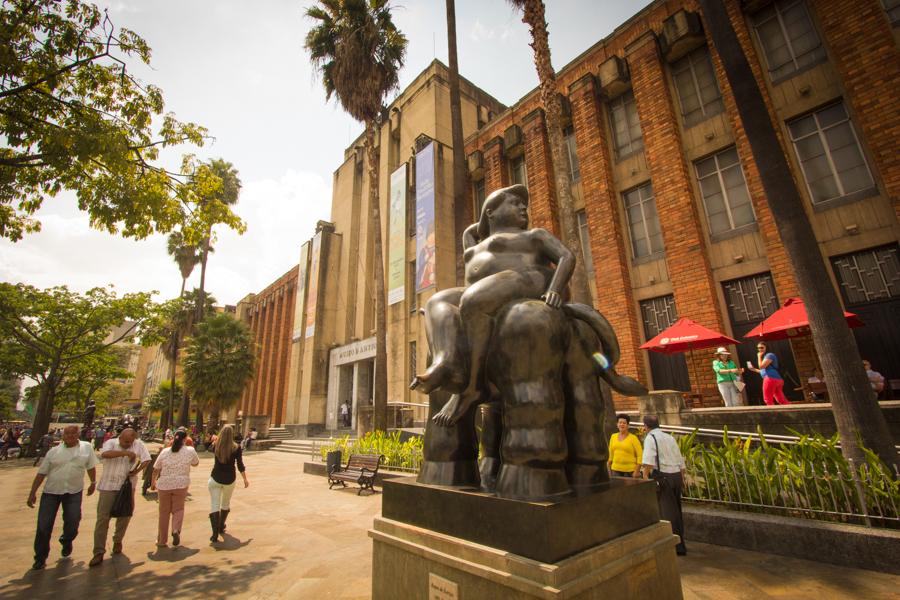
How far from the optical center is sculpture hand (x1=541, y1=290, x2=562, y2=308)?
7.66ft

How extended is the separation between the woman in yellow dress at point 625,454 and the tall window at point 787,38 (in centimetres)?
1123

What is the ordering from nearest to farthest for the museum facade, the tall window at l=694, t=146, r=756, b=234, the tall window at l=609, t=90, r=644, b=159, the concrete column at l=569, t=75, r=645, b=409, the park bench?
1. the park bench
2. the museum facade
3. the tall window at l=694, t=146, r=756, b=234
4. the concrete column at l=569, t=75, r=645, b=409
5. the tall window at l=609, t=90, r=644, b=159

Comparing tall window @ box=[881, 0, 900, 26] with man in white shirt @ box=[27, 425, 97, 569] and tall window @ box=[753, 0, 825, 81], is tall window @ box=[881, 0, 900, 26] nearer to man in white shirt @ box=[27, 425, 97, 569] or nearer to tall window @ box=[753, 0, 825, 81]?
tall window @ box=[753, 0, 825, 81]

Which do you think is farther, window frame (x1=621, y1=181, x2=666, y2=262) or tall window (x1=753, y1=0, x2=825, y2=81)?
window frame (x1=621, y1=181, x2=666, y2=262)

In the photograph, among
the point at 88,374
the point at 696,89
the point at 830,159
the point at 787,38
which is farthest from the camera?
the point at 88,374

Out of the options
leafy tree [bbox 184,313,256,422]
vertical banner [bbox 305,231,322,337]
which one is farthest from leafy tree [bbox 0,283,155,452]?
vertical banner [bbox 305,231,322,337]

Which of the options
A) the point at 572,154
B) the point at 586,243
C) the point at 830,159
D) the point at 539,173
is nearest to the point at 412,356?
the point at 586,243

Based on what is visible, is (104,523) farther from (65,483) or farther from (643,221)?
(643,221)

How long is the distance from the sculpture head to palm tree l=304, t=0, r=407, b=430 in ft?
36.1

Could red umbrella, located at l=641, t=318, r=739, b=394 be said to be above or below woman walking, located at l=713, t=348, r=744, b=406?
above

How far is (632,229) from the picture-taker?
1312 centimetres

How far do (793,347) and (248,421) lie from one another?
965 inches

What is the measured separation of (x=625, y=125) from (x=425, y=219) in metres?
8.25

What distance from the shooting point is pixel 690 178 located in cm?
1185
